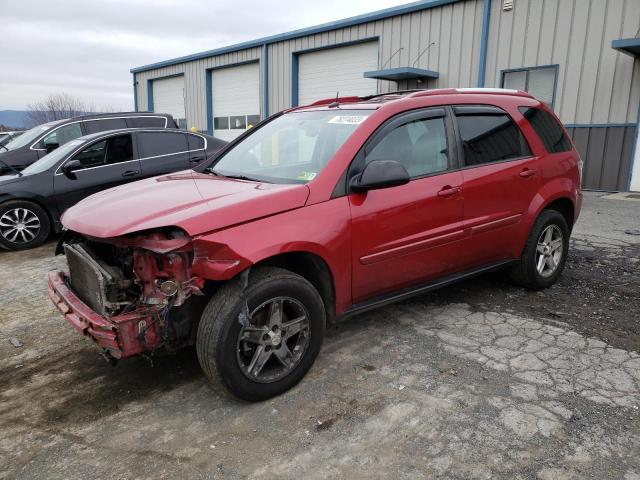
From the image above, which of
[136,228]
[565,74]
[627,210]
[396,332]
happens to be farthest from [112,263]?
[565,74]

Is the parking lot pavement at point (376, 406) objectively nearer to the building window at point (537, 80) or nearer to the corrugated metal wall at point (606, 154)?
the corrugated metal wall at point (606, 154)

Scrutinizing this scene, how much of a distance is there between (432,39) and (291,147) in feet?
38.5

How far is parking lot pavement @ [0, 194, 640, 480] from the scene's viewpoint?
8.02ft

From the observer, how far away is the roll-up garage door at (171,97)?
23.3m

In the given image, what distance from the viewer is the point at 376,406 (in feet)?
9.51

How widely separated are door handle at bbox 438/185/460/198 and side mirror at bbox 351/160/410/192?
594 millimetres

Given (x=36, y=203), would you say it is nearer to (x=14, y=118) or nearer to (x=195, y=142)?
(x=195, y=142)

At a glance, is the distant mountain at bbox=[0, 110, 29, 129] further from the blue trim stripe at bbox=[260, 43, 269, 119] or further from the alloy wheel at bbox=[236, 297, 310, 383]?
the alloy wheel at bbox=[236, 297, 310, 383]

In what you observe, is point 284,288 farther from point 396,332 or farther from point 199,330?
point 396,332

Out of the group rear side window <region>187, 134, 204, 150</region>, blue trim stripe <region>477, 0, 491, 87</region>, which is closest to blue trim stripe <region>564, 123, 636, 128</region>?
blue trim stripe <region>477, 0, 491, 87</region>

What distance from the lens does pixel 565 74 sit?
11.7 metres

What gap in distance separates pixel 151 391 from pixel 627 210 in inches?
353

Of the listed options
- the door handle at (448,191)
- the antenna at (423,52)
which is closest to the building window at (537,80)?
the antenna at (423,52)

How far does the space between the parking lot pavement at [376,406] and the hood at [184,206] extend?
108cm
